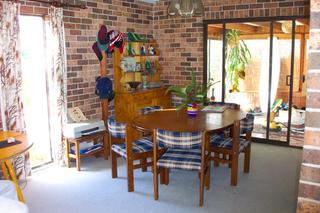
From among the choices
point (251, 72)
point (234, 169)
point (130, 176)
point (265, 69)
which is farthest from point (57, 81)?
point (265, 69)

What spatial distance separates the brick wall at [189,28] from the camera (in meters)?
5.34

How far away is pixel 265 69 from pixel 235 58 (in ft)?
1.88

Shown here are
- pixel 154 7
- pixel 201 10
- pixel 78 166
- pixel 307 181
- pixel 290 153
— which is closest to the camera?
pixel 307 181

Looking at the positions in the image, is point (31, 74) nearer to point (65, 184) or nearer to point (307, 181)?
point (65, 184)

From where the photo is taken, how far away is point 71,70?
481 cm

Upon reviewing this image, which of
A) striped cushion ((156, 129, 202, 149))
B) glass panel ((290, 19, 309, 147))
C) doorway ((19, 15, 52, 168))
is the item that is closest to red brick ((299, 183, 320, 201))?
striped cushion ((156, 129, 202, 149))

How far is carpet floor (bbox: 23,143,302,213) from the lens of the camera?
339cm

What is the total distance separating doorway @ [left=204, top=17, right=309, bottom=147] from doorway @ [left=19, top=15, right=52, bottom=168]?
9.47 feet

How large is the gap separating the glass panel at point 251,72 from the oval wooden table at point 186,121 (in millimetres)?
1371

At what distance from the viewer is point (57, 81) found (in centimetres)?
452

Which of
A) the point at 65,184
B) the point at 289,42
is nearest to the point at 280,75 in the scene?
the point at 289,42

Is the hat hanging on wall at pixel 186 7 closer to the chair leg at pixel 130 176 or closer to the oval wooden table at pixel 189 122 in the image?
the oval wooden table at pixel 189 122

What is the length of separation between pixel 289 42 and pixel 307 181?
4.24 m

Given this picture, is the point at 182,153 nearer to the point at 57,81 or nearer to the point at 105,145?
the point at 105,145
